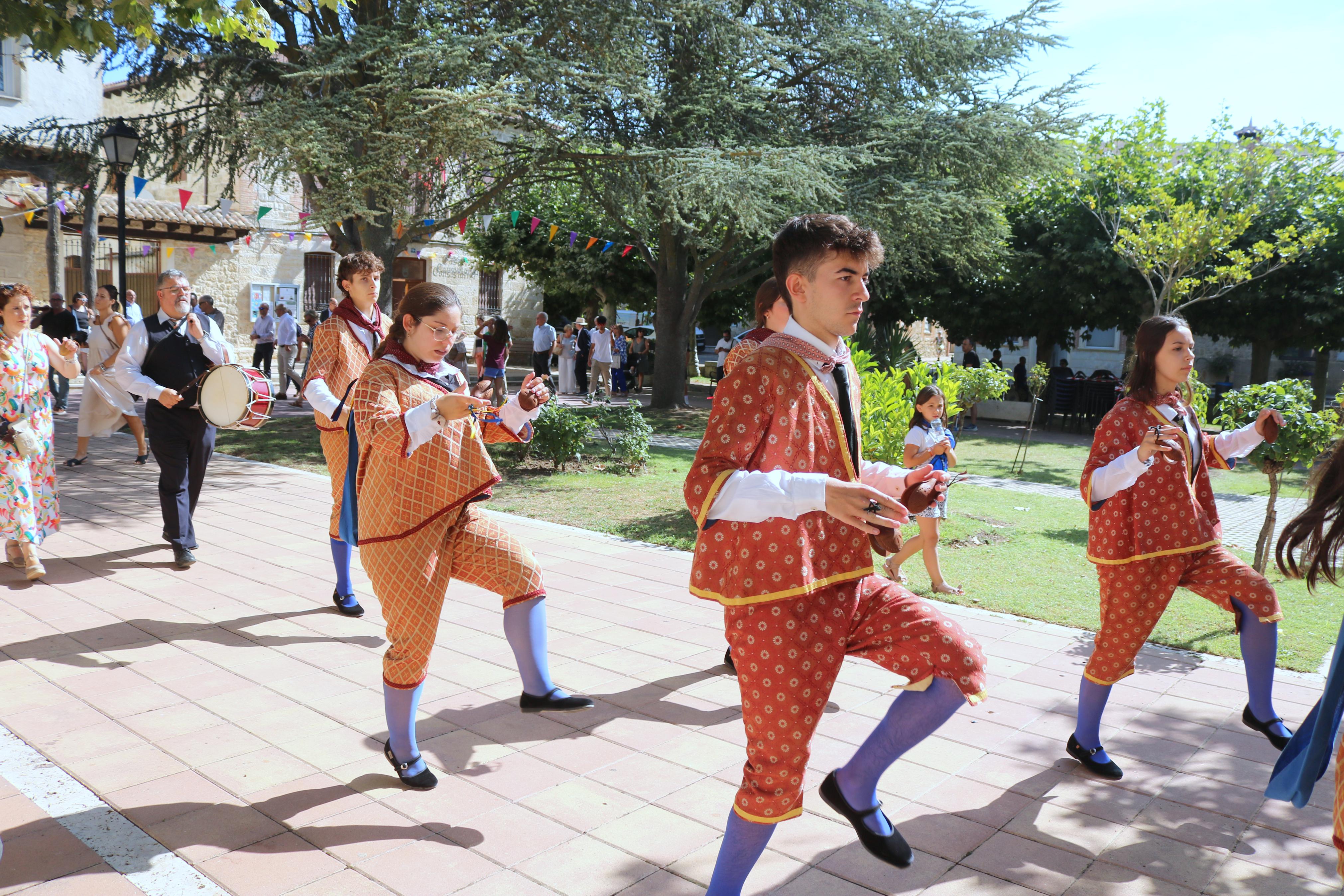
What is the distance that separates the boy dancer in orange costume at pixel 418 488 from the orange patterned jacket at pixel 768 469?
3.67 ft

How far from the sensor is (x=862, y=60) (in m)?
16.1

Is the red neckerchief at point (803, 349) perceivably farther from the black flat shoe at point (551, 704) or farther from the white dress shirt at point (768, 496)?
the black flat shoe at point (551, 704)

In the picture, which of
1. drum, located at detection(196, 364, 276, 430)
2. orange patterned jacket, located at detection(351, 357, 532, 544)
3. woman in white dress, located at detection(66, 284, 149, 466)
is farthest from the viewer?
woman in white dress, located at detection(66, 284, 149, 466)

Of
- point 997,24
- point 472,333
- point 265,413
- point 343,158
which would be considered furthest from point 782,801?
point 472,333

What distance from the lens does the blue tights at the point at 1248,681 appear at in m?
3.67

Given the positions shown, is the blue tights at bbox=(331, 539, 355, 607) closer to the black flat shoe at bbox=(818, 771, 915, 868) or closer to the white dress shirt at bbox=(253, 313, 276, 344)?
the black flat shoe at bbox=(818, 771, 915, 868)

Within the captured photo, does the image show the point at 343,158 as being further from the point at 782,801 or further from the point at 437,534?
the point at 782,801

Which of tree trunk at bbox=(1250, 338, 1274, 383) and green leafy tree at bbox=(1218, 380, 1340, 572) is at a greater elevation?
tree trunk at bbox=(1250, 338, 1274, 383)

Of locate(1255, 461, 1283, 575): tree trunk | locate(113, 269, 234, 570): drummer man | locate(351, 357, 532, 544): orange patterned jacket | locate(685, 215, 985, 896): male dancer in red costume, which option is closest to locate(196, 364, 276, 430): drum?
locate(113, 269, 234, 570): drummer man

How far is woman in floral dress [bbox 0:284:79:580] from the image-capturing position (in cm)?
589

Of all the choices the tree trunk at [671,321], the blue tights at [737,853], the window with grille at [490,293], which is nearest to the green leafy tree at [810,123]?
the tree trunk at [671,321]

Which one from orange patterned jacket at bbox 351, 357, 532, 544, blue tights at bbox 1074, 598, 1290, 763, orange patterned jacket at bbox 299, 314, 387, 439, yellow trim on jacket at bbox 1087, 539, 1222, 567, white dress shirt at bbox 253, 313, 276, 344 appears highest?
white dress shirt at bbox 253, 313, 276, 344

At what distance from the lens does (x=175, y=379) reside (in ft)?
20.6

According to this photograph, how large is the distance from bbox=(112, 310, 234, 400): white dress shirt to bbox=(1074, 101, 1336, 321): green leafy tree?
12785mm
